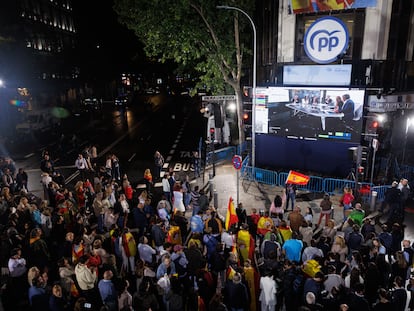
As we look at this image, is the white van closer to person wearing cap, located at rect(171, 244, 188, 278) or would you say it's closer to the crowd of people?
the crowd of people

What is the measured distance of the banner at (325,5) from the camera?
16.7 m

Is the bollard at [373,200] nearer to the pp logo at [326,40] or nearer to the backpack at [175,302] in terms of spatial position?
the pp logo at [326,40]

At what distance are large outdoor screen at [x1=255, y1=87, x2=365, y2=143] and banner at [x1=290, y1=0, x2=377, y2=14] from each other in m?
3.83

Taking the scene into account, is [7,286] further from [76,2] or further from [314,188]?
[76,2]

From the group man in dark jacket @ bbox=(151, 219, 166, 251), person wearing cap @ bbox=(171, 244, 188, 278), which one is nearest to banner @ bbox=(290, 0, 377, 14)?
man in dark jacket @ bbox=(151, 219, 166, 251)

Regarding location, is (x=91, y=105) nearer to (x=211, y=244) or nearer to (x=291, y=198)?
(x=291, y=198)

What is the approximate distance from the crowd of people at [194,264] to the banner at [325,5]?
34.5ft

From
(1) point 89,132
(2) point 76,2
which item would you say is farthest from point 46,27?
(1) point 89,132

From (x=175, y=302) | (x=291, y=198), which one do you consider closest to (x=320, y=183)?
(x=291, y=198)

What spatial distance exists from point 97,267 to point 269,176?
37.2 feet

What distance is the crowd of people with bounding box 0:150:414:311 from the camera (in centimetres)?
719

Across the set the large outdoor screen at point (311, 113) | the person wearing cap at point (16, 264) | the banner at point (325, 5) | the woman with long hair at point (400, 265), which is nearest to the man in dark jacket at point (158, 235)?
the person wearing cap at point (16, 264)

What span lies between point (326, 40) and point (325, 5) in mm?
1806

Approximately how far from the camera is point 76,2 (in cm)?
6725
